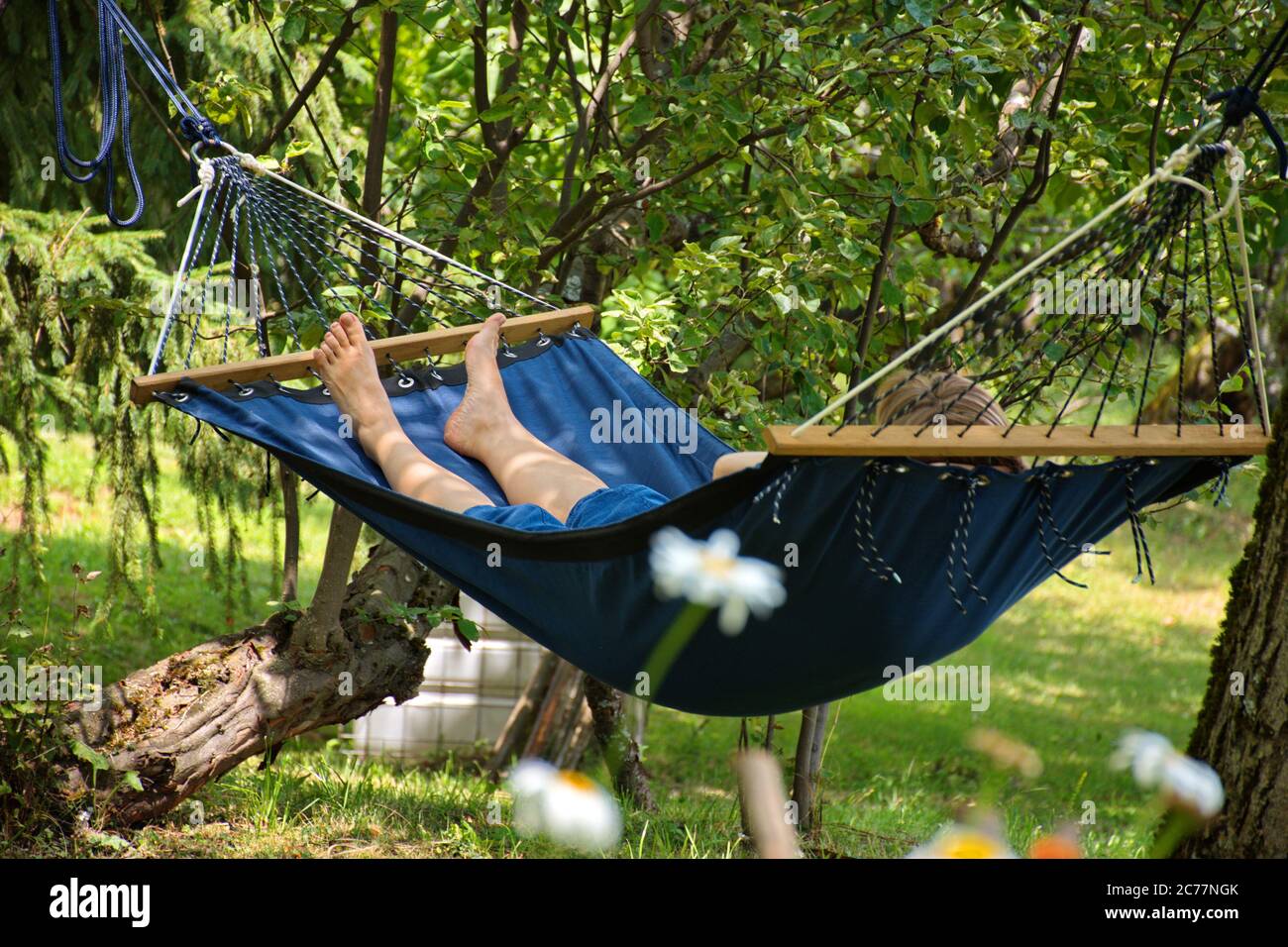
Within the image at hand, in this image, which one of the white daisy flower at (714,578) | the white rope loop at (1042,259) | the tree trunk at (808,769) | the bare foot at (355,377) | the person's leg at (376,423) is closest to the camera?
the white daisy flower at (714,578)

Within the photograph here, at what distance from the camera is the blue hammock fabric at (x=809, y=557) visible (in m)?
1.51

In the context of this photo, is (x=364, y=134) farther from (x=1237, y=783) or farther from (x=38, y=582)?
(x=1237, y=783)

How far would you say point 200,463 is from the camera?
3.27 meters

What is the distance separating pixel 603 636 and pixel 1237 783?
4.19ft

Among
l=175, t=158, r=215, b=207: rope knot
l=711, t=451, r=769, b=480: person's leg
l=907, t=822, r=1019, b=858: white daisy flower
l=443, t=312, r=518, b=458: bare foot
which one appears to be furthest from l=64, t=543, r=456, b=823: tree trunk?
l=907, t=822, r=1019, b=858: white daisy flower

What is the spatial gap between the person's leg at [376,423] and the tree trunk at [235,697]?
613 mm

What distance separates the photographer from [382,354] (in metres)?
2.39

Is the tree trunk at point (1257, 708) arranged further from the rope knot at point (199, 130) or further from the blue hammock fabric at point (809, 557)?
the rope knot at point (199, 130)

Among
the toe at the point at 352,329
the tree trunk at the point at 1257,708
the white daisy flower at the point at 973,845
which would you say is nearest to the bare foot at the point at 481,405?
the toe at the point at 352,329

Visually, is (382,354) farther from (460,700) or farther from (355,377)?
(460,700)

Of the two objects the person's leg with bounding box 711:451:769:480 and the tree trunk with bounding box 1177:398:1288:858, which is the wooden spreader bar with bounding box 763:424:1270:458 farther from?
the tree trunk with bounding box 1177:398:1288:858

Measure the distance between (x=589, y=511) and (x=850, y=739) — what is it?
3156 mm
